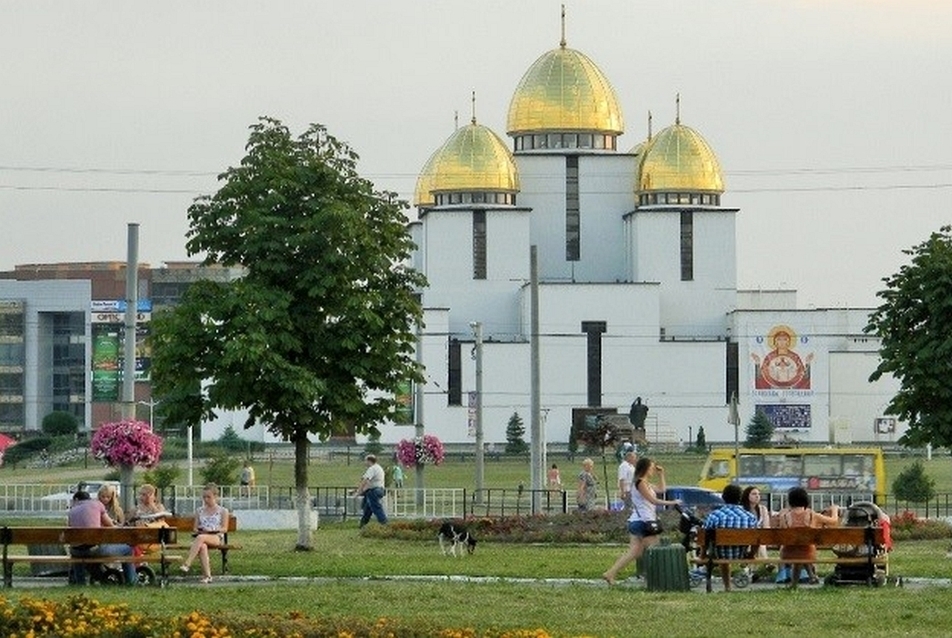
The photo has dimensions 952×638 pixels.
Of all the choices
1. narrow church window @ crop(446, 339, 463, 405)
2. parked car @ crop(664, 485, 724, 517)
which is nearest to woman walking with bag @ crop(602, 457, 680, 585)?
parked car @ crop(664, 485, 724, 517)

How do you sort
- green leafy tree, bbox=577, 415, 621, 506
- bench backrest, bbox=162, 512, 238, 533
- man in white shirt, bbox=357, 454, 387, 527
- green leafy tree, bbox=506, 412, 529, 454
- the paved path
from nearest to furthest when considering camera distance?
the paved path → bench backrest, bbox=162, 512, 238, 533 → man in white shirt, bbox=357, 454, 387, 527 → green leafy tree, bbox=577, 415, 621, 506 → green leafy tree, bbox=506, 412, 529, 454

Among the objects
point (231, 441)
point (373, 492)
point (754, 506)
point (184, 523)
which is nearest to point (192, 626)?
point (754, 506)

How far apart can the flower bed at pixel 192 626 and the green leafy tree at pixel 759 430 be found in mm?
76115

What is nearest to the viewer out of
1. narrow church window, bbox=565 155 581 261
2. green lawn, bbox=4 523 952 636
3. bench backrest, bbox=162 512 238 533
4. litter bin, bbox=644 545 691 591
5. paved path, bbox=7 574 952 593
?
green lawn, bbox=4 523 952 636

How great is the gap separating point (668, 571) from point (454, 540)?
8232 millimetres

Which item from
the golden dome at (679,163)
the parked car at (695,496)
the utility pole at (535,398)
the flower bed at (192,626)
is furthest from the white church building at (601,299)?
the flower bed at (192,626)

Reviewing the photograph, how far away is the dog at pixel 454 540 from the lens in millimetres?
29406

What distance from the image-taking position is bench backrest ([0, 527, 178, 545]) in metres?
22.9

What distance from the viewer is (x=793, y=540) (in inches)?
858

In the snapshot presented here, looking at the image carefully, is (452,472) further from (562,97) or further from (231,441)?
(562,97)

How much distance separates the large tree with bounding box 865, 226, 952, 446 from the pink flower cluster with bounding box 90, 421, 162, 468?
33.9ft

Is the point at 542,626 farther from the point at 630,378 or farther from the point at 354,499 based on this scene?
the point at 630,378

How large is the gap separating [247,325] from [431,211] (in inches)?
2868

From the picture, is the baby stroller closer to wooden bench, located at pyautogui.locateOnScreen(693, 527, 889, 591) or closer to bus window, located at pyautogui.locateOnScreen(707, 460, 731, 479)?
wooden bench, located at pyautogui.locateOnScreen(693, 527, 889, 591)
